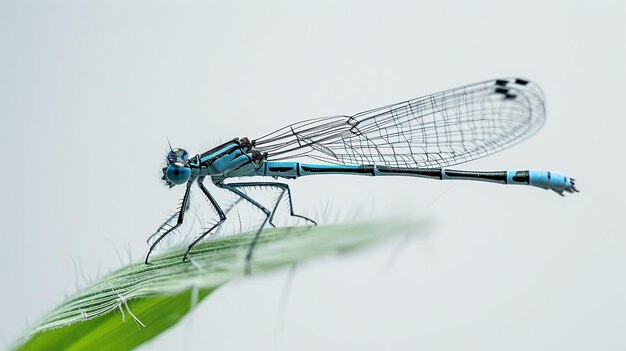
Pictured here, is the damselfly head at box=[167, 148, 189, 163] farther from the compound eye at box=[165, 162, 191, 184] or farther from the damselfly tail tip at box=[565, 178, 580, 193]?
the damselfly tail tip at box=[565, 178, 580, 193]

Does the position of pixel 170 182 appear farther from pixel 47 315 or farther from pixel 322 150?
pixel 47 315

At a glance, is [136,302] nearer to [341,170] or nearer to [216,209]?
[216,209]

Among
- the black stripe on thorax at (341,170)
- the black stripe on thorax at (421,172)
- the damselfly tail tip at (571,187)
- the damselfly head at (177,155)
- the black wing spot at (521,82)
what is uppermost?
the damselfly head at (177,155)

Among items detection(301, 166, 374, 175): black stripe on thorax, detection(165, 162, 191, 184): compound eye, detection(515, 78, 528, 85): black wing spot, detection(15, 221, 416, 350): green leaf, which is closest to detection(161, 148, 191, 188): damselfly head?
detection(165, 162, 191, 184): compound eye

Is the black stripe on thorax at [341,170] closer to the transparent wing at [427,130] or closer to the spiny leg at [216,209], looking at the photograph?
the transparent wing at [427,130]

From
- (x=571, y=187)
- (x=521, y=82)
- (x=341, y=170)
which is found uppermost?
(x=521, y=82)

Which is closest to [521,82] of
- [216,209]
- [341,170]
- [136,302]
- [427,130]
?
[427,130]

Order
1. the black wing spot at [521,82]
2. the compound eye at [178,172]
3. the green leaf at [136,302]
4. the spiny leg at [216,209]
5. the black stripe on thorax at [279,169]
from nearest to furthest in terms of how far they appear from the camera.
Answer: the green leaf at [136,302], the spiny leg at [216,209], the compound eye at [178,172], the black stripe on thorax at [279,169], the black wing spot at [521,82]

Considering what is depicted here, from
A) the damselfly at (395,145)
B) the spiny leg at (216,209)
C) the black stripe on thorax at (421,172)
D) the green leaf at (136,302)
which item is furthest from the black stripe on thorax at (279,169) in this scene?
the green leaf at (136,302)
